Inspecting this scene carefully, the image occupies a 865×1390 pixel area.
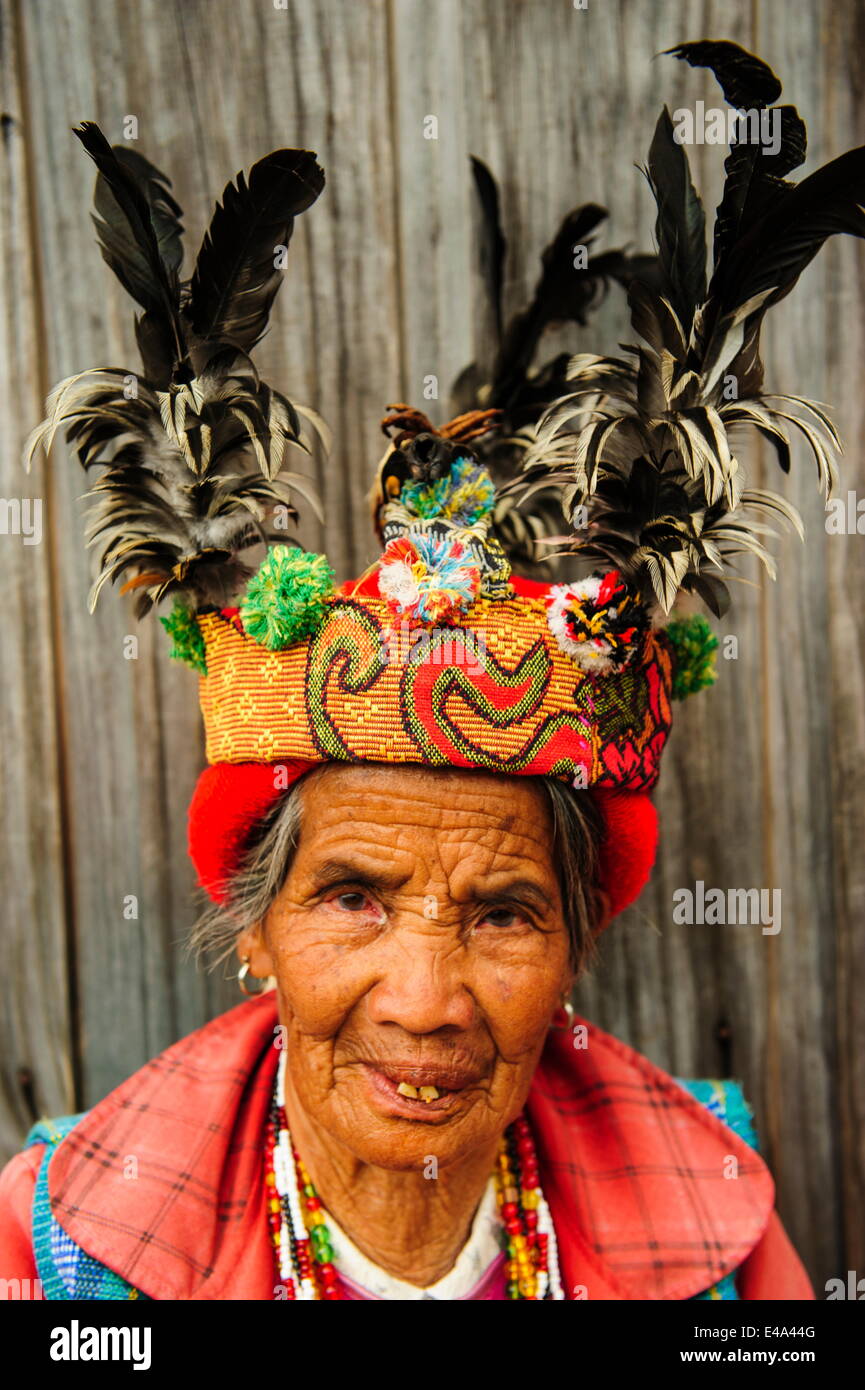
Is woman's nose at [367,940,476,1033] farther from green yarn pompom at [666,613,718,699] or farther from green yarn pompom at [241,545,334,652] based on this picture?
green yarn pompom at [666,613,718,699]

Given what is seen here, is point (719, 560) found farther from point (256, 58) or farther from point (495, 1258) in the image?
point (256, 58)

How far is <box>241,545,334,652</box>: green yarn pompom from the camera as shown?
1588 millimetres

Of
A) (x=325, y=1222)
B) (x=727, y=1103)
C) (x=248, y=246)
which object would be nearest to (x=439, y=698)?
(x=248, y=246)

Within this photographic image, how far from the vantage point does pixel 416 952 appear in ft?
5.20

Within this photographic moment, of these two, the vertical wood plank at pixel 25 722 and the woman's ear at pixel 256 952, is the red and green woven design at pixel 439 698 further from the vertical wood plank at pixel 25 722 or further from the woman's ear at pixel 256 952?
the vertical wood plank at pixel 25 722

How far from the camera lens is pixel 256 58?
215cm

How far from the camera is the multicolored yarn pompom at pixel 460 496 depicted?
175cm

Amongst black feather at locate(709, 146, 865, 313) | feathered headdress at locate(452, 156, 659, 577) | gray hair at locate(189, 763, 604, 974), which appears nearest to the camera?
black feather at locate(709, 146, 865, 313)

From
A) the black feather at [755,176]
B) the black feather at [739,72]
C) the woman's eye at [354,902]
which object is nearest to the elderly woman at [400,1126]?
the woman's eye at [354,902]

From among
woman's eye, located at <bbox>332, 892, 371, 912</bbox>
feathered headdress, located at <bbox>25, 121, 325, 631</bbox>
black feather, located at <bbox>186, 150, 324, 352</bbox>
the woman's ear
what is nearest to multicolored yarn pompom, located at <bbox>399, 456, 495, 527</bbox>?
feathered headdress, located at <bbox>25, 121, 325, 631</bbox>

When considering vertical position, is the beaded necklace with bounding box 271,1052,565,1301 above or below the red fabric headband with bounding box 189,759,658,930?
below

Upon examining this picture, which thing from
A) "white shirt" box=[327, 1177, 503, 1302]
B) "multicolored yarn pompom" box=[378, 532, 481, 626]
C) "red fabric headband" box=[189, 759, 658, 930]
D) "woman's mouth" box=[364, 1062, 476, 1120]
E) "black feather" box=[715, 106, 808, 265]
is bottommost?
"white shirt" box=[327, 1177, 503, 1302]

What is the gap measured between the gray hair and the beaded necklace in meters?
0.36

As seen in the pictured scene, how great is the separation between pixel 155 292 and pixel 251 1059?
1343 millimetres
